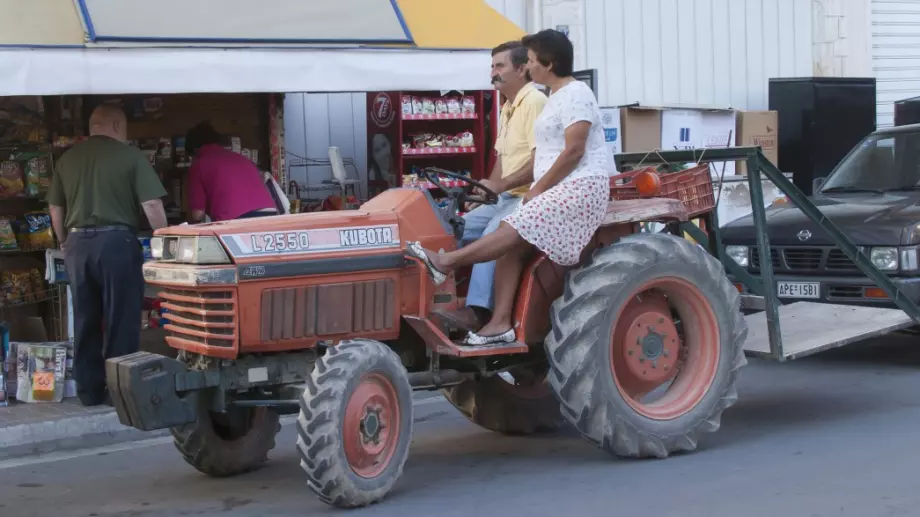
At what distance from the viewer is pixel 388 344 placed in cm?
680

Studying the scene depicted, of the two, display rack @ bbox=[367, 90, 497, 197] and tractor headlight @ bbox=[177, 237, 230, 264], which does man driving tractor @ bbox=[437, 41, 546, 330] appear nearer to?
tractor headlight @ bbox=[177, 237, 230, 264]

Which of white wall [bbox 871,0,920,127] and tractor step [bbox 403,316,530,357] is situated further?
white wall [bbox 871,0,920,127]

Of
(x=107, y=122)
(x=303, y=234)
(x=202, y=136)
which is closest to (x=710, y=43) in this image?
Answer: (x=202, y=136)

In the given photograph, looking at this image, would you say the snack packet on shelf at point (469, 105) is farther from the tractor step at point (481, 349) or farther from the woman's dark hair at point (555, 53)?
the tractor step at point (481, 349)

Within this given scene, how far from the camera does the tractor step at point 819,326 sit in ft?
25.5

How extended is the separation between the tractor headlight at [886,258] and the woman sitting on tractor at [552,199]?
3303mm

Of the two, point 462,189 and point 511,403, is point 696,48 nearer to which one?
point 511,403

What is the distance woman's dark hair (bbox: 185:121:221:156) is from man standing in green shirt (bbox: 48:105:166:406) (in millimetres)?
1120

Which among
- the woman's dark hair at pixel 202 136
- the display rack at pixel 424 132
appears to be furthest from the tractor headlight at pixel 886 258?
the woman's dark hair at pixel 202 136

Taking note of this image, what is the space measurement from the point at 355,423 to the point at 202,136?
4991mm

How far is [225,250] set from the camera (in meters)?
6.08

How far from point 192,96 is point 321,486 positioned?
6151mm

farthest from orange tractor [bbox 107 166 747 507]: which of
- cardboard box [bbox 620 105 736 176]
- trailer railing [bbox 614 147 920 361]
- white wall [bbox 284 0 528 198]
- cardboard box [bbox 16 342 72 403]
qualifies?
cardboard box [bbox 620 105 736 176]

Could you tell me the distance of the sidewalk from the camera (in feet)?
27.6
